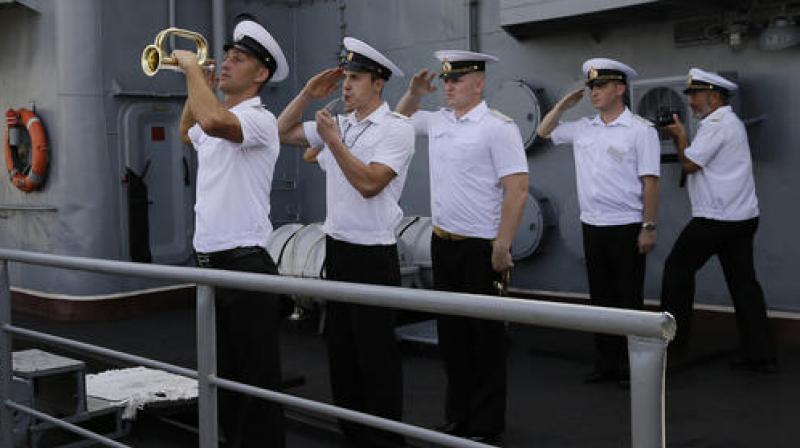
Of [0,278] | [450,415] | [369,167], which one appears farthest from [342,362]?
[0,278]

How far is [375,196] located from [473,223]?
51 cm

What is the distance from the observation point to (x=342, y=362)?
11.9ft

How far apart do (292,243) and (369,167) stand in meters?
3.83

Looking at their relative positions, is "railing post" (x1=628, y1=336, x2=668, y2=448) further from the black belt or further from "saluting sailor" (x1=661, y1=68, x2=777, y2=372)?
"saluting sailor" (x1=661, y1=68, x2=777, y2=372)

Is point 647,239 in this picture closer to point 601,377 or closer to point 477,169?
point 601,377

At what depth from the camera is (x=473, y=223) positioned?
3.75 metres

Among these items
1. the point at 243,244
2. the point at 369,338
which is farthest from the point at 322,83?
the point at 369,338

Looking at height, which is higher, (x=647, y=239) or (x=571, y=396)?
(x=647, y=239)

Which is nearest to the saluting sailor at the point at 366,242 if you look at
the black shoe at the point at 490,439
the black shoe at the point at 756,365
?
the black shoe at the point at 490,439

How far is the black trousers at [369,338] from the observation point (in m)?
→ 3.51

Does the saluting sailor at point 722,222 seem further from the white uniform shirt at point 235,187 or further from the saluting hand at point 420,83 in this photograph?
the white uniform shirt at point 235,187

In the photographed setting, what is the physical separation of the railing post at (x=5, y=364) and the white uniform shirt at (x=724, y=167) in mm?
3700

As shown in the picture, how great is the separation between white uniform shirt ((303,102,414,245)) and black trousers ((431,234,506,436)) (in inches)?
13.8

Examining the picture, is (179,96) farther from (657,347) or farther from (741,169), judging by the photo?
(657,347)
